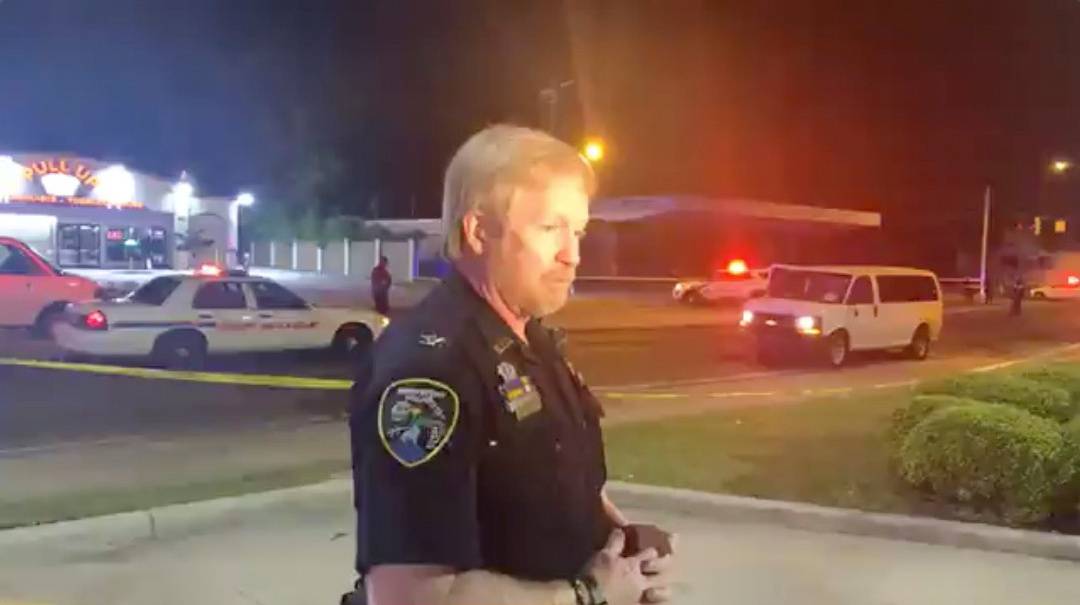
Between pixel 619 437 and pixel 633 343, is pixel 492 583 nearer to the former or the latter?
pixel 619 437

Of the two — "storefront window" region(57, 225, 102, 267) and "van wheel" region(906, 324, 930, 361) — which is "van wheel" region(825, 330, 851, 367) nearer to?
"van wheel" region(906, 324, 930, 361)

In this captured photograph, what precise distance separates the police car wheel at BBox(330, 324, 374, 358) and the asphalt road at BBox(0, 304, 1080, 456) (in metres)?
0.35

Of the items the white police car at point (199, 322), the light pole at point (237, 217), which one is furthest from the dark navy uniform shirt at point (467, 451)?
the light pole at point (237, 217)

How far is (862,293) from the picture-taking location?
20.4 metres

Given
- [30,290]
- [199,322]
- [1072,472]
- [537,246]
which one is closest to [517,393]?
[537,246]

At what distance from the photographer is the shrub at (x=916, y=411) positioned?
343 inches

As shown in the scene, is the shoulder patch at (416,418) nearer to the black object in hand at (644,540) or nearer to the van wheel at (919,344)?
the black object in hand at (644,540)

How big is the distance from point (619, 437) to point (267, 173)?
51.4 m

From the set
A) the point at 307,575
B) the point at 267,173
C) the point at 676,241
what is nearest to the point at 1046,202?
the point at 676,241

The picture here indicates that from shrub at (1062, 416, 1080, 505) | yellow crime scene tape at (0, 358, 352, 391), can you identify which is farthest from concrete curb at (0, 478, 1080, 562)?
yellow crime scene tape at (0, 358, 352, 391)

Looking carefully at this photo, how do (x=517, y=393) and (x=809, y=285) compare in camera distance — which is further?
(x=809, y=285)

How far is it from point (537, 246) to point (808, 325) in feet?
58.8

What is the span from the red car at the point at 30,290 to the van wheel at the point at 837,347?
12.1m

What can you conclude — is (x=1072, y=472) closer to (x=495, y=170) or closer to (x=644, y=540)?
(x=644, y=540)
